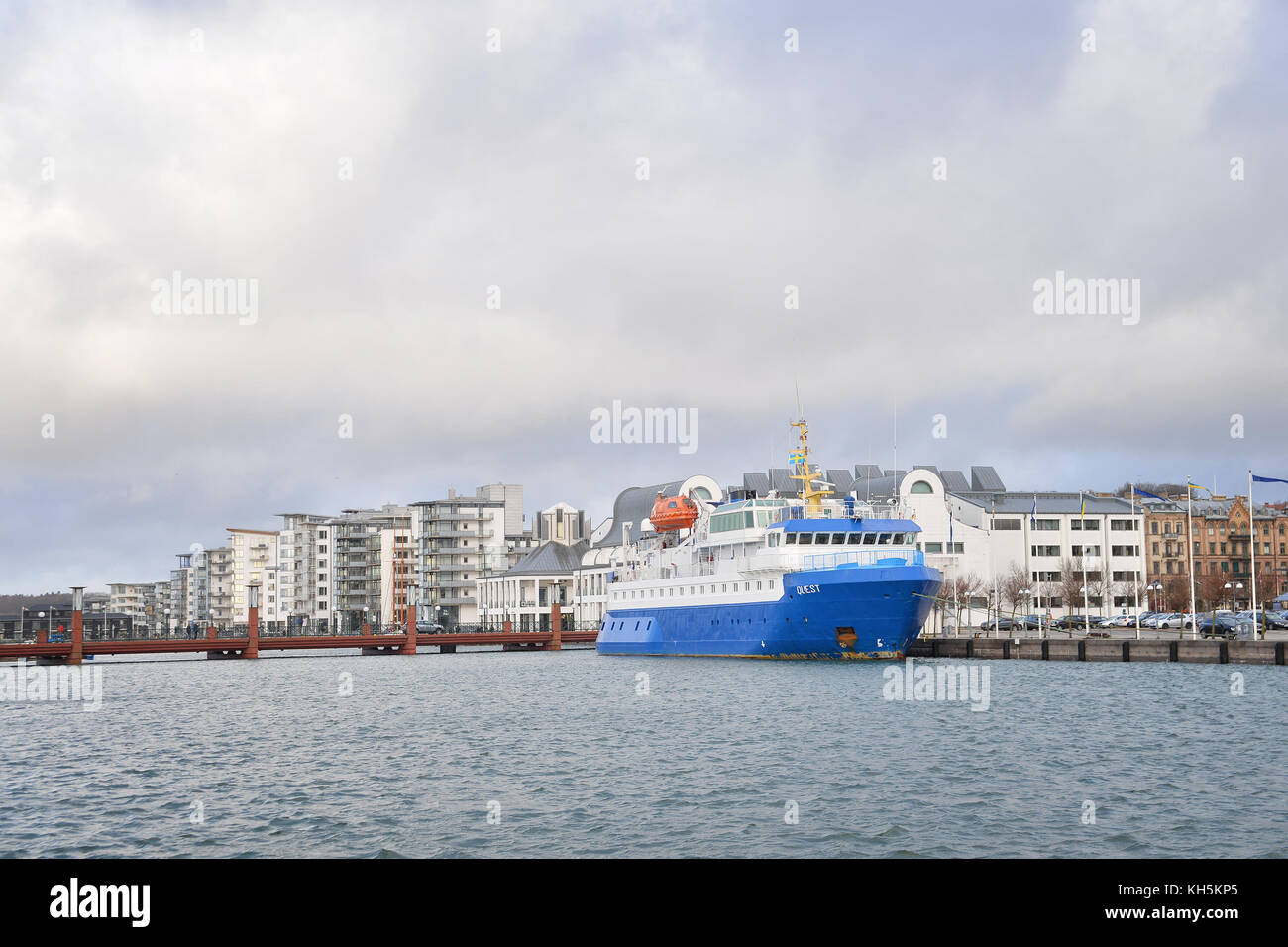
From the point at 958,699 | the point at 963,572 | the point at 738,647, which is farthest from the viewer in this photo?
the point at 963,572

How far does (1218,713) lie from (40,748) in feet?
132

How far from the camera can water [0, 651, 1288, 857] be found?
21.3 m

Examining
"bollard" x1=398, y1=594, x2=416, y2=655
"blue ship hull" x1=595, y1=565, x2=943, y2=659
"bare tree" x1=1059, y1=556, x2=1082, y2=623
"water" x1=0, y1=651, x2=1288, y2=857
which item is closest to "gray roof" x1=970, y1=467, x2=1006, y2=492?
"bare tree" x1=1059, y1=556, x2=1082, y2=623

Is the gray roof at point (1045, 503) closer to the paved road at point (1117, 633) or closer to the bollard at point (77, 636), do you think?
the paved road at point (1117, 633)

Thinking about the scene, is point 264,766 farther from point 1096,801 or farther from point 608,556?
point 608,556

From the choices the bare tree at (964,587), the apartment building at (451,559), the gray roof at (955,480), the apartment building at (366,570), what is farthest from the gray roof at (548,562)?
the bare tree at (964,587)

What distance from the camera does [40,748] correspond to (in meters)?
38.8

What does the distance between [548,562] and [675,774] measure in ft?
467

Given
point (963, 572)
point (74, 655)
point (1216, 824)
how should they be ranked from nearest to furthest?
point (1216, 824) → point (74, 655) → point (963, 572)

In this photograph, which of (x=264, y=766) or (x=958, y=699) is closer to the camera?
(x=264, y=766)

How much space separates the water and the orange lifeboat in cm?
3671

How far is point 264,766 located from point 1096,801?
2132 centimetres
